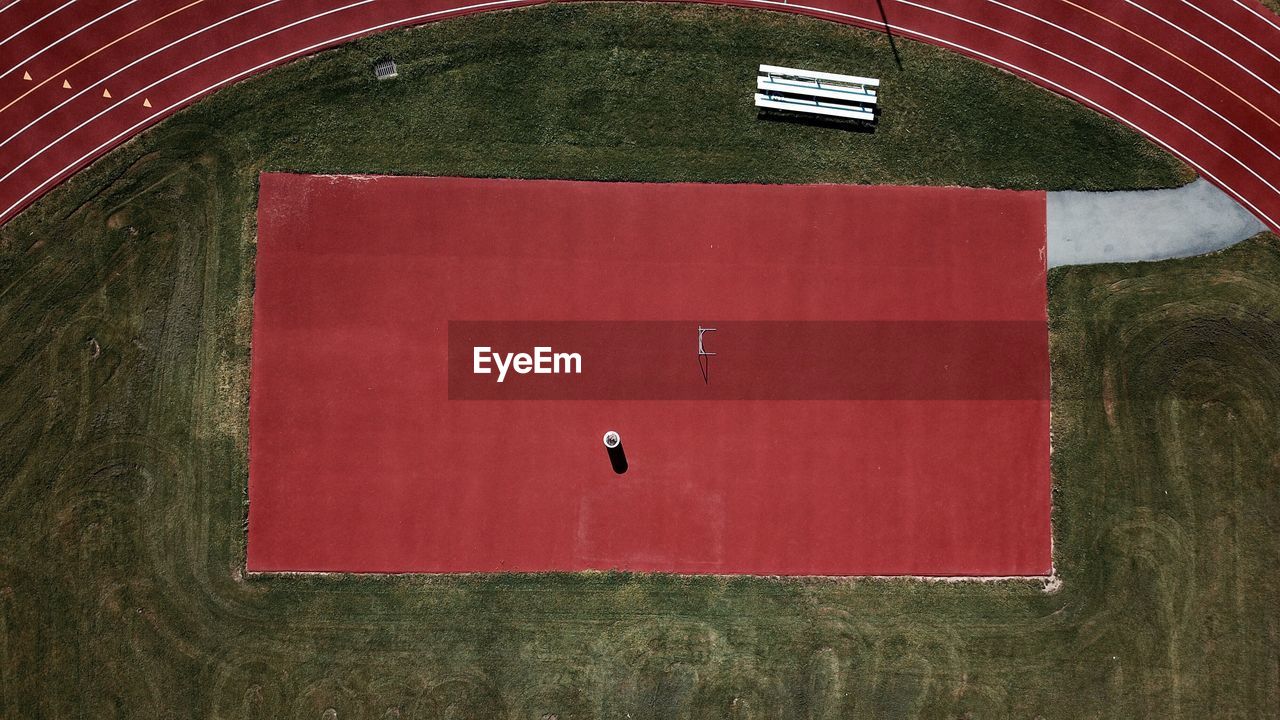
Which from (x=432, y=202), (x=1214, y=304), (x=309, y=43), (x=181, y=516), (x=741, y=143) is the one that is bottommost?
(x=181, y=516)

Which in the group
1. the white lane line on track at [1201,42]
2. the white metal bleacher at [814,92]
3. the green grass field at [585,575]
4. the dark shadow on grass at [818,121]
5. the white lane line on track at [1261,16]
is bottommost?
the green grass field at [585,575]

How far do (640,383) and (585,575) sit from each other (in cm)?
362

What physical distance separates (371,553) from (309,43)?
31.1 feet

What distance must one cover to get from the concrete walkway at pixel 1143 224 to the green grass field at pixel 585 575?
13.4 inches

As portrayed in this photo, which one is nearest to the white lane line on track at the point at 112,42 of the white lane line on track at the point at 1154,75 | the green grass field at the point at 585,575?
the green grass field at the point at 585,575

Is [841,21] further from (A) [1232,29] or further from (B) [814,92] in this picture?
(A) [1232,29]

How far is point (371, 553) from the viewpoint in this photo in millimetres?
15109

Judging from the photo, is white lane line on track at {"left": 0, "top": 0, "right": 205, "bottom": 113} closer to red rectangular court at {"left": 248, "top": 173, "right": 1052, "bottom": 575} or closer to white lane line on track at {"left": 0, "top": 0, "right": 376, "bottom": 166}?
white lane line on track at {"left": 0, "top": 0, "right": 376, "bottom": 166}

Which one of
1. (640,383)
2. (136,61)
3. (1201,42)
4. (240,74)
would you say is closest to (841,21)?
(1201,42)

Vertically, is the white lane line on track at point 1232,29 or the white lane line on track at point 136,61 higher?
the white lane line on track at point 1232,29

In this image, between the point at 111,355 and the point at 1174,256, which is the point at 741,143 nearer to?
the point at 1174,256

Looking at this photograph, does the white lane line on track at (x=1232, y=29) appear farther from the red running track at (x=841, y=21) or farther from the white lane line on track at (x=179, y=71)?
the white lane line on track at (x=179, y=71)

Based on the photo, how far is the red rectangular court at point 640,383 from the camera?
1516 centimetres

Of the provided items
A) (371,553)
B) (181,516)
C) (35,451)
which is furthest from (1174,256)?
(35,451)
